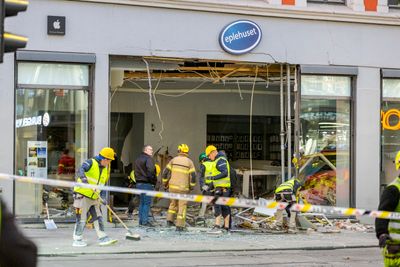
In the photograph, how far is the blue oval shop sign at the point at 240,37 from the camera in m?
15.6

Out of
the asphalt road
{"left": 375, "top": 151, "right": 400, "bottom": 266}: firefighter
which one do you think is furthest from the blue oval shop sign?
{"left": 375, "top": 151, "right": 400, "bottom": 266}: firefighter

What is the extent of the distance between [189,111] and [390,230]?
597 inches

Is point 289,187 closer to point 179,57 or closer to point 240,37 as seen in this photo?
point 240,37

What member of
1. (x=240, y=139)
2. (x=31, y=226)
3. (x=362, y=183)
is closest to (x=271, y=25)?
(x=362, y=183)

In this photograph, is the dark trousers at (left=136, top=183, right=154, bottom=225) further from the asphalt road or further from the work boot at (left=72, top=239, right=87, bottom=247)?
the asphalt road

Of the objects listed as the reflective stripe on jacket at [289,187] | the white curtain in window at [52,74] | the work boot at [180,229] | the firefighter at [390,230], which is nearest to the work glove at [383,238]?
the firefighter at [390,230]

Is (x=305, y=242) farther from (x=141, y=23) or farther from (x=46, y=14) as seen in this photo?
(x=46, y=14)

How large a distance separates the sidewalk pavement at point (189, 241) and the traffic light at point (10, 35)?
632cm

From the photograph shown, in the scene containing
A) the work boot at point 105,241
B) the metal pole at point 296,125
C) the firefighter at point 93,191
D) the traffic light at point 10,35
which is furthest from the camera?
the metal pole at point 296,125

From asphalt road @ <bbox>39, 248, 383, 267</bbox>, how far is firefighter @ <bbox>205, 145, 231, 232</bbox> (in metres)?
2.36

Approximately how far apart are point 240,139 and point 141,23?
756cm

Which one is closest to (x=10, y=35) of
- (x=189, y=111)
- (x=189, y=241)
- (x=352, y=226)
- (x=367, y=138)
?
(x=189, y=241)

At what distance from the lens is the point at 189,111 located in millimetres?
20562

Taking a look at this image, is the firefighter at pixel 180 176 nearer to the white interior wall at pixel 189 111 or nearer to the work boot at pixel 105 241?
the work boot at pixel 105 241
